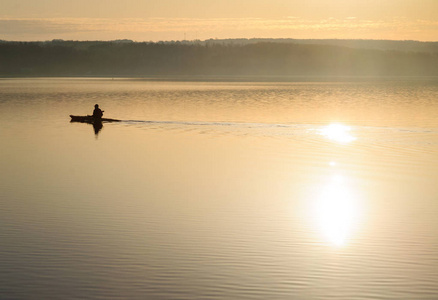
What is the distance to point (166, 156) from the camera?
1480 inches

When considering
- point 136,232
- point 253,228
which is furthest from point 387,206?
point 136,232

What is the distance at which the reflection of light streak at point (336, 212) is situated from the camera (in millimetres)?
20547

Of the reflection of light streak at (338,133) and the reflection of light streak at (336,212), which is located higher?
the reflection of light streak at (338,133)

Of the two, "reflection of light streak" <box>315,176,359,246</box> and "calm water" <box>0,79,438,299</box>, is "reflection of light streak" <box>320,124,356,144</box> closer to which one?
Result: "calm water" <box>0,79,438,299</box>

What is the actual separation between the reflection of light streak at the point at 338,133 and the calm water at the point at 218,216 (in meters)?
0.36

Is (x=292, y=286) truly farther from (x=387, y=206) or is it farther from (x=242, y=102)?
(x=242, y=102)

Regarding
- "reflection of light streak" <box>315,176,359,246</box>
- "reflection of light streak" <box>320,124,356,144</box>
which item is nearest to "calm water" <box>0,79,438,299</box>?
"reflection of light streak" <box>315,176,359,246</box>

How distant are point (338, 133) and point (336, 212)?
28668 millimetres

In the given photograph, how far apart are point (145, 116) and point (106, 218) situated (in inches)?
1759

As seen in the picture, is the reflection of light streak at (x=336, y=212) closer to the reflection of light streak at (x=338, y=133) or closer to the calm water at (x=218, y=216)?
the calm water at (x=218, y=216)

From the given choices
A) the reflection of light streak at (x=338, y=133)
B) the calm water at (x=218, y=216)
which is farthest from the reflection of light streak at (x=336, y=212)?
the reflection of light streak at (x=338, y=133)

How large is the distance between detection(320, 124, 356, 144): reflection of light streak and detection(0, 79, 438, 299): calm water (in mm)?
362

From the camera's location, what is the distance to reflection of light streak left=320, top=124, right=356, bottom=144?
47469 mm

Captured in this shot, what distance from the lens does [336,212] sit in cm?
2359
